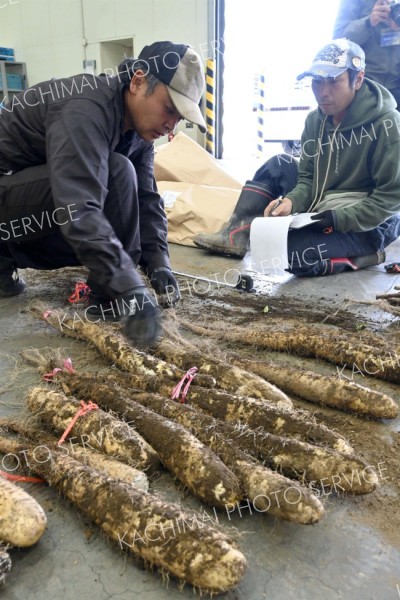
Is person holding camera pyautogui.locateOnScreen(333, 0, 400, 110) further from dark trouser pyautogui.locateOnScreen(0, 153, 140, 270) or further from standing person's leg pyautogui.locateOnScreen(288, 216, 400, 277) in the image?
dark trouser pyautogui.locateOnScreen(0, 153, 140, 270)

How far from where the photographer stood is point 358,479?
3.97 feet

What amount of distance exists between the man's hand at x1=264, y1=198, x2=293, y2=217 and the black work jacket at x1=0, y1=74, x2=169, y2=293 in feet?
4.66

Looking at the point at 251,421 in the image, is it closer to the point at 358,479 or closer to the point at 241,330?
the point at 358,479

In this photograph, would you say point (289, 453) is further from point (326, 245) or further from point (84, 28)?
point (84, 28)

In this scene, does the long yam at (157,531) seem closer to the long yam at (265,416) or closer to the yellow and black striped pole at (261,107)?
the long yam at (265,416)

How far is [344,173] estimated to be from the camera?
125 inches

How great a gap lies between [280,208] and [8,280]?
5.71ft

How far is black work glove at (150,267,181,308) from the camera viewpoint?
246 cm

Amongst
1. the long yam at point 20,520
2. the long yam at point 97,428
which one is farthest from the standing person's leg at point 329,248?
the long yam at point 20,520

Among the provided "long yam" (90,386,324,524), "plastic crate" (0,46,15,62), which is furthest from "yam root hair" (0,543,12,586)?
"plastic crate" (0,46,15,62)

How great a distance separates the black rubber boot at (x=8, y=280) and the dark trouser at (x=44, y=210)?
13 centimetres

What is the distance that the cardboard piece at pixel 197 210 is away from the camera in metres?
3.87

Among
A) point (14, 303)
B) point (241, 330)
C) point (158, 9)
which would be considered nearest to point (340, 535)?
point (241, 330)

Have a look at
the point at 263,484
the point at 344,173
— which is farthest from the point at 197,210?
the point at 263,484
